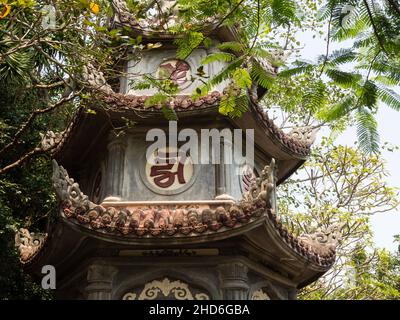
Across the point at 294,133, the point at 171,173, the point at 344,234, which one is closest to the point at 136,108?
the point at 171,173

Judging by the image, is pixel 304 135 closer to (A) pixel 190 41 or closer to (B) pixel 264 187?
(B) pixel 264 187

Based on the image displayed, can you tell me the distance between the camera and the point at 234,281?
21.9 ft

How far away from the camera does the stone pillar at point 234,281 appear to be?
661 centimetres

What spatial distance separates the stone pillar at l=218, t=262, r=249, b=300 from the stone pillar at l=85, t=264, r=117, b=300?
1.50 meters

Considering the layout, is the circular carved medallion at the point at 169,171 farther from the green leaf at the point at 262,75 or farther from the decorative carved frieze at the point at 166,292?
the green leaf at the point at 262,75

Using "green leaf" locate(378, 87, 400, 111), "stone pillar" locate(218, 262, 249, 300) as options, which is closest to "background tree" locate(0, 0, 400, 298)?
"green leaf" locate(378, 87, 400, 111)

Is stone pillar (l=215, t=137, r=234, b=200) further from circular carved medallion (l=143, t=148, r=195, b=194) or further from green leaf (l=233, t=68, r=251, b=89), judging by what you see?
green leaf (l=233, t=68, r=251, b=89)

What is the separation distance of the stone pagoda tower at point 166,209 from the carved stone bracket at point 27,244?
0.02 meters

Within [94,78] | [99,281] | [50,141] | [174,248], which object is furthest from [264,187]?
[50,141]

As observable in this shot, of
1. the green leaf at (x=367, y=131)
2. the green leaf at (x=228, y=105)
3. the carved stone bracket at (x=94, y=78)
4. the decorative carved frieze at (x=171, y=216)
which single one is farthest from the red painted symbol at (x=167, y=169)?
the green leaf at (x=367, y=131)

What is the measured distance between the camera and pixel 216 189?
749 centimetres

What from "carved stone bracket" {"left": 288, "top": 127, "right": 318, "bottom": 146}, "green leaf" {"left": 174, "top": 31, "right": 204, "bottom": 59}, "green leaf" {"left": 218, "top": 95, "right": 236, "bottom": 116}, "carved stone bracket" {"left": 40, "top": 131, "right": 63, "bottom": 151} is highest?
"carved stone bracket" {"left": 288, "top": 127, "right": 318, "bottom": 146}

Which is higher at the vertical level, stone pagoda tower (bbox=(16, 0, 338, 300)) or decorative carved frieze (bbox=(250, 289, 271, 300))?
stone pagoda tower (bbox=(16, 0, 338, 300))

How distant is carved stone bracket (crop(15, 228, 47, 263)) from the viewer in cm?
809
